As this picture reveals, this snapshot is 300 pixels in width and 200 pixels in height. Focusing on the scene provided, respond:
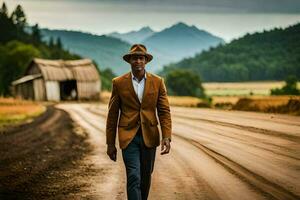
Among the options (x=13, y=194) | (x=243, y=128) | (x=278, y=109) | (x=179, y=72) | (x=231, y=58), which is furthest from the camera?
(x=231, y=58)

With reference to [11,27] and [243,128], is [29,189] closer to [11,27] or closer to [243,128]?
[243,128]

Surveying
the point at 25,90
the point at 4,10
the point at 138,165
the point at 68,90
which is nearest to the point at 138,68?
the point at 138,165

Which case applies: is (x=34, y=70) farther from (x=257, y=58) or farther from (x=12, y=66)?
(x=257, y=58)

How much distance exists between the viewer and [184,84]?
371 feet

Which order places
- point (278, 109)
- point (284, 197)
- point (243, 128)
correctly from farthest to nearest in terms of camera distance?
point (278, 109), point (243, 128), point (284, 197)

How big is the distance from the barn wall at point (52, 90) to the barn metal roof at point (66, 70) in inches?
19.2

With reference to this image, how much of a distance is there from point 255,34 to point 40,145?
166 metres

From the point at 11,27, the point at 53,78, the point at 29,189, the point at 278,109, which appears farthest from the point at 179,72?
the point at 29,189

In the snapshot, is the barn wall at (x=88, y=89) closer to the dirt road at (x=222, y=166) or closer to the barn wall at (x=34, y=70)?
the barn wall at (x=34, y=70)

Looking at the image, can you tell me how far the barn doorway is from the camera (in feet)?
222

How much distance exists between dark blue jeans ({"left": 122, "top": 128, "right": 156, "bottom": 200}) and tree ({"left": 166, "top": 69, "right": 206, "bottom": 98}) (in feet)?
339

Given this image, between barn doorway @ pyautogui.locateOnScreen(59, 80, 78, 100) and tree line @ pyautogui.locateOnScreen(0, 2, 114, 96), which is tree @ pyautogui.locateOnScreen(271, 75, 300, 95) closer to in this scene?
barn doorway @ pyautogui.locateOnScreen(59, 80, 78, 100)

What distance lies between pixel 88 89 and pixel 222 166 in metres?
56.4

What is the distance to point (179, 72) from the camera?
4609 inches
